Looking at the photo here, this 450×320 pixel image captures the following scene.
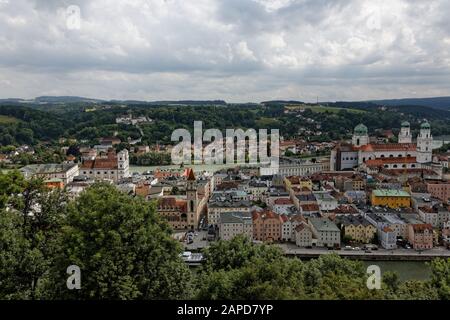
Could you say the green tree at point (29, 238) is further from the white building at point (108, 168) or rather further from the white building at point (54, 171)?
the white building at point (108, 168)

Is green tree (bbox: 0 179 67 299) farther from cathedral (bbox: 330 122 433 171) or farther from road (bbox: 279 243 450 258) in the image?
cathedral (bbox: 330 122 433 171)

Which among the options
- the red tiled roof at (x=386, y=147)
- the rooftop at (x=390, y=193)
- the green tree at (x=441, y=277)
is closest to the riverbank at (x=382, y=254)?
the rooftop at (x=390, y=193)

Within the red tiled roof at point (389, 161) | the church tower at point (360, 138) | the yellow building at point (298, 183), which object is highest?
the church tower at point (360, 138)

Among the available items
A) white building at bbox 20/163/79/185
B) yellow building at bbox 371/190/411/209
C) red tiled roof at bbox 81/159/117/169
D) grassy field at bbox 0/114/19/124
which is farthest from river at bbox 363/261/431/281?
grassy field at bbox 0/114/19/124

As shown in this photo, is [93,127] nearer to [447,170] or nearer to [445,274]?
[447,170]

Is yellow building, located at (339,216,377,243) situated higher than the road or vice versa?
yellow building, located at (339,216,377,243)
